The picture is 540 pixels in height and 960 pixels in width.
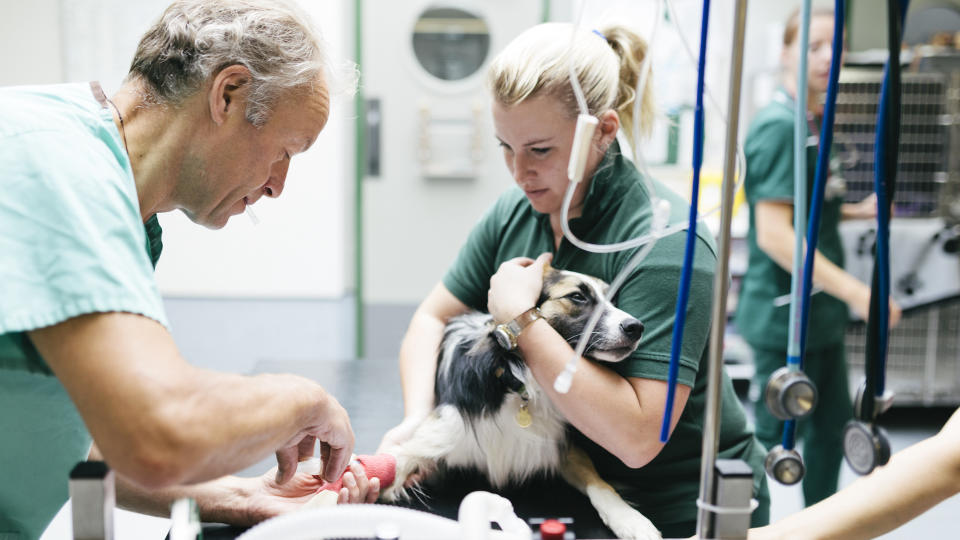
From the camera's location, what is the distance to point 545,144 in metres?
1.12

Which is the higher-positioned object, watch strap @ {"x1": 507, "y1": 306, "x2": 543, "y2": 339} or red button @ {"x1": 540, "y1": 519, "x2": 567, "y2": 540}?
watch strap @ {"x1": 507, "y1": 306, "x2": 543, "y2": 339}

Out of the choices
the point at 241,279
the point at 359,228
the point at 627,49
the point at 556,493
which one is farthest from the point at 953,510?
the point at 241,279

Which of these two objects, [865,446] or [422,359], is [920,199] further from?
[865,446]

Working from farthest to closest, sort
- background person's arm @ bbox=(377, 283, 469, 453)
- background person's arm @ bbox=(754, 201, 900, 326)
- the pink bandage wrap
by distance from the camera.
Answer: background person's arm @ bbox=(754, 201, 900, 326) → background person's arm @ bbox=(377, 283, 469, 453) → the pink bandage wrap

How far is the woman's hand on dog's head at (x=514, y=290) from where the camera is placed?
1049 mm

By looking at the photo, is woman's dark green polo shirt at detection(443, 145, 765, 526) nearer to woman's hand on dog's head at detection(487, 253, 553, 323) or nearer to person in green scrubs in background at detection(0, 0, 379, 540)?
woman's hand on dog's head at detection(487, 253, 553, 323)

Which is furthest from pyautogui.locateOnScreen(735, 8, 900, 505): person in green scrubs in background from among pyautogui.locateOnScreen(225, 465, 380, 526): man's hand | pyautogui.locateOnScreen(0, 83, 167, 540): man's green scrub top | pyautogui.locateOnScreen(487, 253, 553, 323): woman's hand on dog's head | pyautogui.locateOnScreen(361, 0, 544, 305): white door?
pyautogui.locateOnScreen(0, 83, 167, 540): man's green scrub top

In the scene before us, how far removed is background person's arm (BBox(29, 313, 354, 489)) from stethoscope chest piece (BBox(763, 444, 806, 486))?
503mm

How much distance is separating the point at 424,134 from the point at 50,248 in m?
2.92

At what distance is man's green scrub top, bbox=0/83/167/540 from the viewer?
66cm

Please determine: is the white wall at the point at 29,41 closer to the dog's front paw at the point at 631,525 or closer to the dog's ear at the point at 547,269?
the dog's ear at the point at 547,269

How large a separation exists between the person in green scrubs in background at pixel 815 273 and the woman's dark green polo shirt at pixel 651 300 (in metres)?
1.06

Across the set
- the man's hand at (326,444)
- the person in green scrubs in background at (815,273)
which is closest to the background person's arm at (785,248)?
the person in green scrubs in background at (815,273)

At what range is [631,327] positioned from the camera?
103 cm
